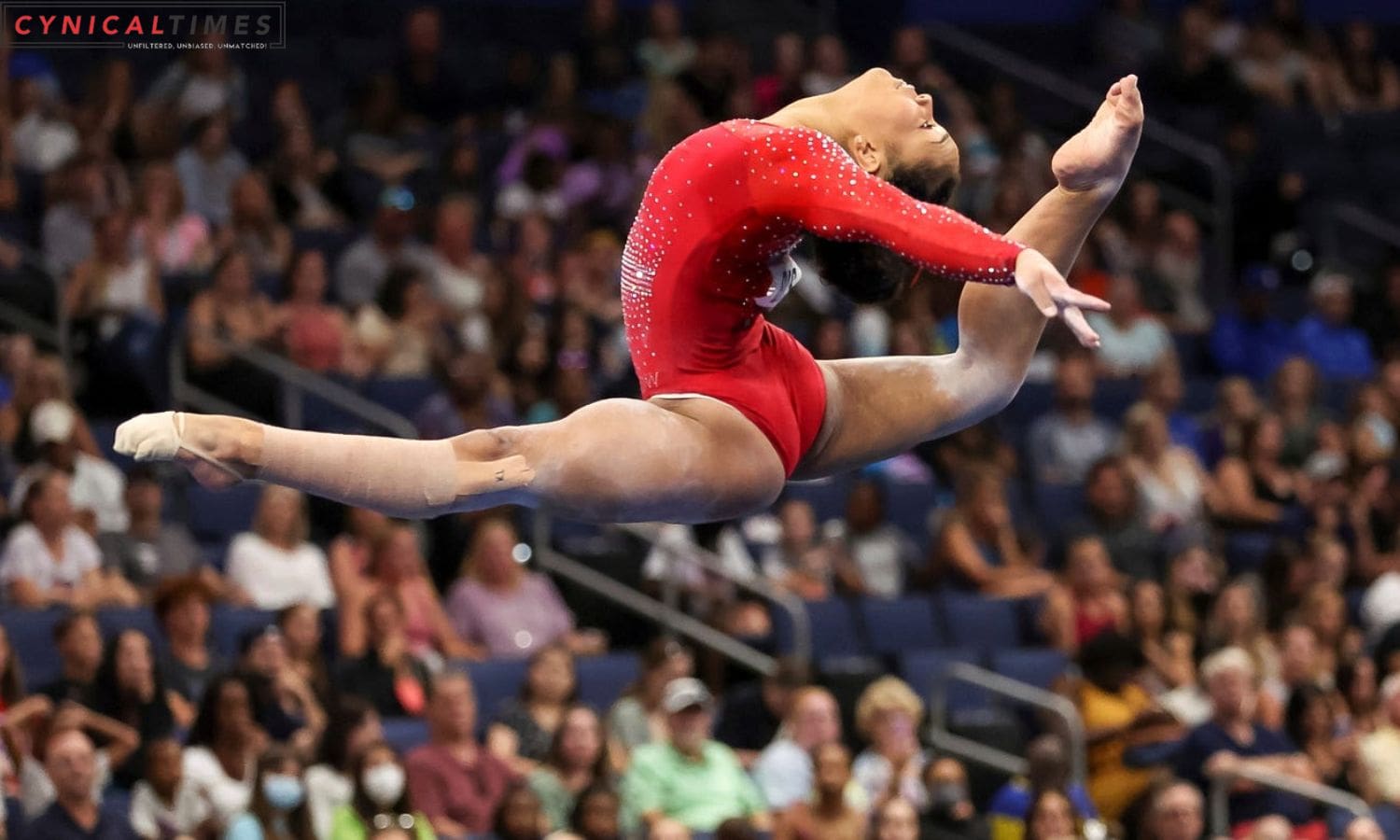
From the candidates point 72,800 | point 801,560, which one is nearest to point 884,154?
point 72,800

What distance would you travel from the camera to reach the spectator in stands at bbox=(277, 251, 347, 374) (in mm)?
8875

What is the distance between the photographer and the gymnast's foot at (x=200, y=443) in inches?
141

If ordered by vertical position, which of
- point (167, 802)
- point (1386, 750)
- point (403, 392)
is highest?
point (167, 802)

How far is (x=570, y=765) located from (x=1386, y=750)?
10.6 ft

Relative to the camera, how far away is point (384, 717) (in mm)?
7473

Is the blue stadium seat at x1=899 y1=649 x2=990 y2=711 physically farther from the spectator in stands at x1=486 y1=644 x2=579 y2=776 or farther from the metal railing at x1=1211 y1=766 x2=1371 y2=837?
the spectator in stands at x1=486 y1=644 x2=579 y2=776

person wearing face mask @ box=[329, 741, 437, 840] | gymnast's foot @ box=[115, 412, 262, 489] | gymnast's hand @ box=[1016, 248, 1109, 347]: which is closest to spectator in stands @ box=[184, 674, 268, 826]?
person wearing face mask @ box=[329, 741, 437, 840]

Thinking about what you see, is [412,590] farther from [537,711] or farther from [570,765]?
[570,765]

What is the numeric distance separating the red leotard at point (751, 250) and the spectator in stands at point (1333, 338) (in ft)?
24.6

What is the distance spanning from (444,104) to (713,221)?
714 centimetres

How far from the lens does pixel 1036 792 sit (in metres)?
7.24

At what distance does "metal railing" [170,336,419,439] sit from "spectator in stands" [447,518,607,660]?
0.62 m

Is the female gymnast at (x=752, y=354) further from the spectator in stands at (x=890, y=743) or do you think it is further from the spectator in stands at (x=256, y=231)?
the spectator in stands at (x=256, y=231)

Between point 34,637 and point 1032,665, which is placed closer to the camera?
point 34,637
